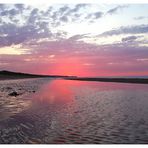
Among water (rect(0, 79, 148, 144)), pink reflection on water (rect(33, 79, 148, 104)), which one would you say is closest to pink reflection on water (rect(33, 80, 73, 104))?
pink reflection on water (rect(33, 79, 148, 104))

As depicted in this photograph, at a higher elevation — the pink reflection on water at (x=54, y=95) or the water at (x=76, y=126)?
the pink reflection on water at (x=54, y=95)

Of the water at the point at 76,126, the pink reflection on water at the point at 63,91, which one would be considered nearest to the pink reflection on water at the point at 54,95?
the pink reflection on water at the point at 63,91

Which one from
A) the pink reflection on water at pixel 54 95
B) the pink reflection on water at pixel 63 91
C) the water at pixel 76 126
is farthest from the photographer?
the pink reflection on water at pixel 63 91

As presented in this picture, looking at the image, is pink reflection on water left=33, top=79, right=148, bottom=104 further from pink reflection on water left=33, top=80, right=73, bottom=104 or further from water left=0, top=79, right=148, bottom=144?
water left=0, top=79, right=148, bottom=144

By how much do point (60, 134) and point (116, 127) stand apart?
3.15 metres

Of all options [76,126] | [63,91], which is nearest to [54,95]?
[63,91]

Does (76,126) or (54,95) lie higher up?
(54,95)

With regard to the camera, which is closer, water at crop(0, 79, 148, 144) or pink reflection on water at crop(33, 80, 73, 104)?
water at crop(0, 79, 148, 144)

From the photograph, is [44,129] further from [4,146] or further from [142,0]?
[142,0]

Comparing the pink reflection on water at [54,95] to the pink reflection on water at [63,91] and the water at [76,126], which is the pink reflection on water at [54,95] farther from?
the water at [76,126]

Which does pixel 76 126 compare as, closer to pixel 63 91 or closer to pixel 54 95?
pixel 54 95

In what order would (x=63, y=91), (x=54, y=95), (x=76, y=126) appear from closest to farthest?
(x=76, y=126)
(x=54, y=95)
(x=63, y=91)

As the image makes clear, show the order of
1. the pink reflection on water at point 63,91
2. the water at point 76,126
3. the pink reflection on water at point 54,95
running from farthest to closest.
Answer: the pink reflection on water at point 63,91
the pink reflection on water at point 54,95
the water at point 76,126

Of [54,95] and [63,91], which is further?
[63,91]
